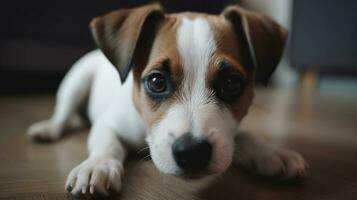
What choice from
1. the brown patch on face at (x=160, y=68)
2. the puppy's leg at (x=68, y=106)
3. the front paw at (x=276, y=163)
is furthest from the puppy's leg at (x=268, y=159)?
the puppy's leg at (x=68, y=106)

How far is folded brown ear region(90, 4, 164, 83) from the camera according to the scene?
177 cm

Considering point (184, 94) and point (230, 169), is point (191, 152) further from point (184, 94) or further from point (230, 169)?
point (230, 169)

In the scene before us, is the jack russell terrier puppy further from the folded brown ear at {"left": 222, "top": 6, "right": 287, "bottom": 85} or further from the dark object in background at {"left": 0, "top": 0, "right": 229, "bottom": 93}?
the dark object in background at {"left": 0, "top": 0, "right": 229, "bottom": 93}

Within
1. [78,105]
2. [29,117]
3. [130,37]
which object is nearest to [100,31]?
[130,37]

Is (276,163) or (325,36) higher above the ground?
(276,163)

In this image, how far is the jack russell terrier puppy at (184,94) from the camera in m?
1.46

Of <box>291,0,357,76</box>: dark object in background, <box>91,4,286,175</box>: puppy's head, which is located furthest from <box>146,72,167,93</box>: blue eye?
<box>291,0,357,76</box>: dark object in background

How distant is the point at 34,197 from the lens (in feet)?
4.97

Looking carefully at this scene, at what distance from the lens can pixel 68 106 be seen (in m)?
2.69

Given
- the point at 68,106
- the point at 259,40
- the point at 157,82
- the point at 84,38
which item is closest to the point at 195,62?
the point at 157,82

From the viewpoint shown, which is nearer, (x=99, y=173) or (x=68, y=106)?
(x=99, y=173)

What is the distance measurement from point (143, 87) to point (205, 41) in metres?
0.30

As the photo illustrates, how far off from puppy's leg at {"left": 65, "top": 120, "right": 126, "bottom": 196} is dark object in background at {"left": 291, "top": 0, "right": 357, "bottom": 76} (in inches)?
148

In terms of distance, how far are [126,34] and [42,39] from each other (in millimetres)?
2855
